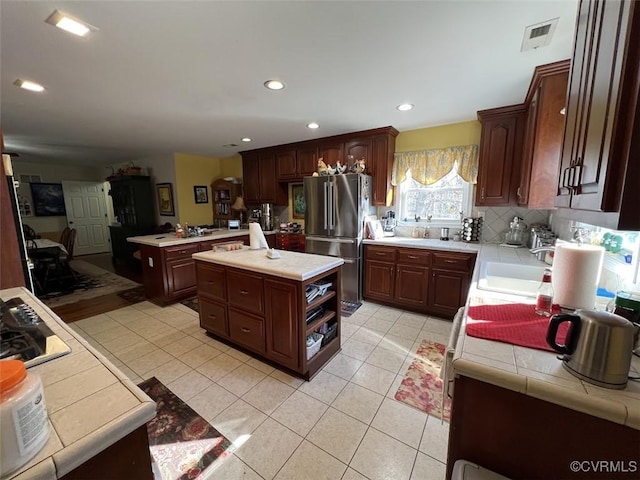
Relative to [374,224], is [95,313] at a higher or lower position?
lower

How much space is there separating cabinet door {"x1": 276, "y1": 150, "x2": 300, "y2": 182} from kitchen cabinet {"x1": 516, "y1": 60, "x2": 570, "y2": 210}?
309 cm

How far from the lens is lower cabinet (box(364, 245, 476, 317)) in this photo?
2.92 metres

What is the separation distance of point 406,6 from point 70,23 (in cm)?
180

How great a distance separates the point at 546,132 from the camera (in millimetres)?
1944

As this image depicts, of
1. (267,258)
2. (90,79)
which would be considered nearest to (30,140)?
(90,79)

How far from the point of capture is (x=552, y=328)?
85 cm

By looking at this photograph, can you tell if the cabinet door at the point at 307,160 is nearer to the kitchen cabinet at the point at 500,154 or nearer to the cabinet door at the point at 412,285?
the cabinet door at the point at 412,285

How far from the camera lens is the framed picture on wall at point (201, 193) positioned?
17.8 ft

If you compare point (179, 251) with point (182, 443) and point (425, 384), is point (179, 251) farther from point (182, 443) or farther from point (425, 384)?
point (425, 384)

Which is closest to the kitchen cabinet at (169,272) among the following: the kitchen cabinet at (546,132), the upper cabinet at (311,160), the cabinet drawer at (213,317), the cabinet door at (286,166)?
the cabinet drawer at (213,317)

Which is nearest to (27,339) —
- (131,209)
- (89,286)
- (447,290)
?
(447,290)

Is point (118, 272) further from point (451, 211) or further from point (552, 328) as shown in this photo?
point (552, 328)

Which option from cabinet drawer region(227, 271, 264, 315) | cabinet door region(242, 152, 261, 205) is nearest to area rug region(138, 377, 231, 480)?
cabinet drawer region(227, 271, 264, 315)

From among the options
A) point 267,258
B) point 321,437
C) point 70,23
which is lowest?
point 321,437
